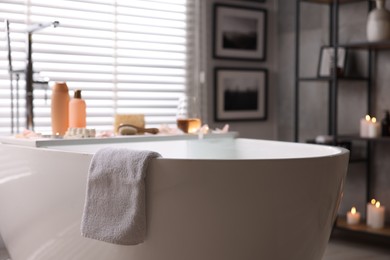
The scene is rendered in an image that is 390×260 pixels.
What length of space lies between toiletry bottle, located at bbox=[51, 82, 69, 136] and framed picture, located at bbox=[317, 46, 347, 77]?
171 cm

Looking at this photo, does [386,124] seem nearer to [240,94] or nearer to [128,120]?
[240,94]

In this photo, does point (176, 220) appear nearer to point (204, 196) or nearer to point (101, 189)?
point (204, 196)

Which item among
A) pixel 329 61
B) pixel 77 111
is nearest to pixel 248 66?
pixel 329 61

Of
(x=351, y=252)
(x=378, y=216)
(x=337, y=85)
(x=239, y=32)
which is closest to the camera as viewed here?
(x=351, y=252)

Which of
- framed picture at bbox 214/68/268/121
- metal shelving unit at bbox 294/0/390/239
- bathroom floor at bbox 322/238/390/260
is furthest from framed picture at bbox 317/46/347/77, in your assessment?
bathroom floor at bbox 322/238/390/260

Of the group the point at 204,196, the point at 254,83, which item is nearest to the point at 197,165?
the point at 204,196

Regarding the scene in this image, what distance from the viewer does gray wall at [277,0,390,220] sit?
3977 mm

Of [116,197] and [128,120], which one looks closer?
[116,197]

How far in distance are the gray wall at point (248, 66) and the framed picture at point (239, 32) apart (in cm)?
4

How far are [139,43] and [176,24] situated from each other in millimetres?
311

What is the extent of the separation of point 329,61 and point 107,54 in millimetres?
1363

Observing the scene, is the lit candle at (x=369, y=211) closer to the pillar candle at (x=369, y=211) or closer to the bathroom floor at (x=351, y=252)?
the pillar candle at (x=369, y=211)

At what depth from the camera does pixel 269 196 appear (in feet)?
6.82

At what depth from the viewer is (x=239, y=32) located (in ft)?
14.6
